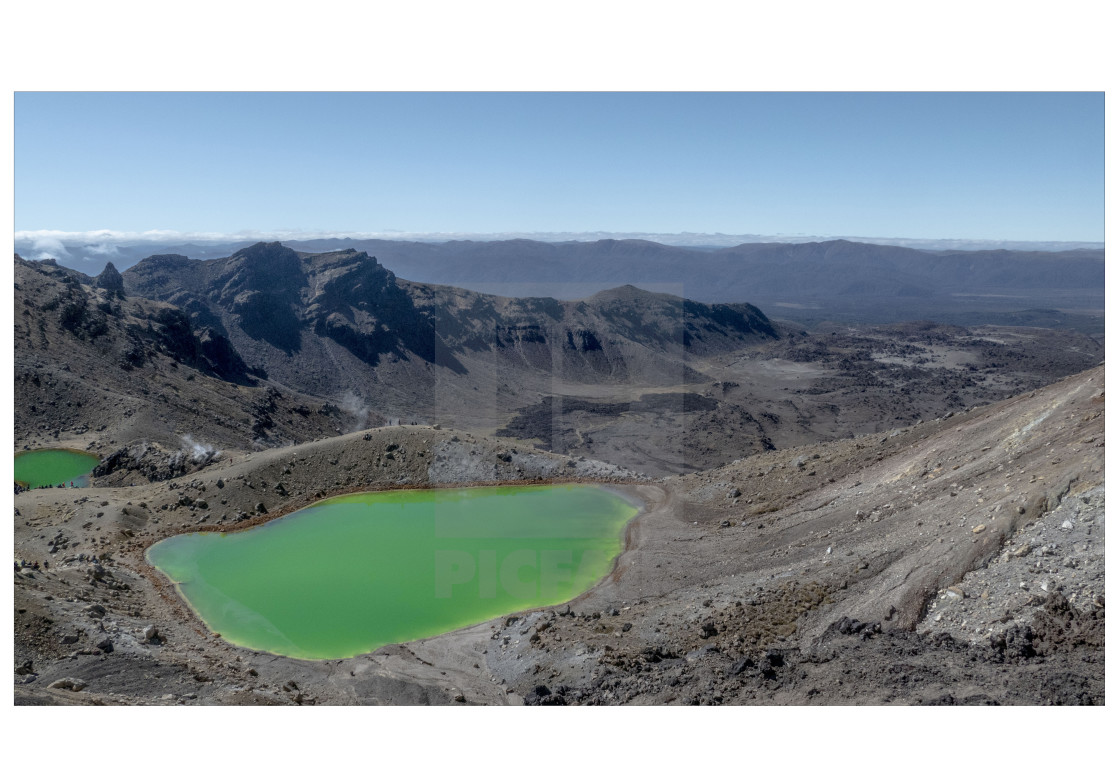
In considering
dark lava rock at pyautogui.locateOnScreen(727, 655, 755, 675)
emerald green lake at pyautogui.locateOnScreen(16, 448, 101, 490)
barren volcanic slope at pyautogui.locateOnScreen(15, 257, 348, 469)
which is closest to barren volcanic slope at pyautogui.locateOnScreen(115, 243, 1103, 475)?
barren volcanic slope at pyautogui.locateOnScreen(15, 257, 348, 469)

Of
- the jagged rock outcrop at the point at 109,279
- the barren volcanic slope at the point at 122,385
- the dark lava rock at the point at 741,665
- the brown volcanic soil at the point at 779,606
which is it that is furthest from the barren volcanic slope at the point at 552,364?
the dark lava rock at the point at 741,665

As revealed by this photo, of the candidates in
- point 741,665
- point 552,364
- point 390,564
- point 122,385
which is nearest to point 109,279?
point 122,385

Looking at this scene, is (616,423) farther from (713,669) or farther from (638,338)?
(713,669)

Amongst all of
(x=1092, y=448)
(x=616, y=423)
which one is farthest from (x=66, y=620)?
(x=616, y=423)

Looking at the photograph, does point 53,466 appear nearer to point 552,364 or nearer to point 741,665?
point 741,665

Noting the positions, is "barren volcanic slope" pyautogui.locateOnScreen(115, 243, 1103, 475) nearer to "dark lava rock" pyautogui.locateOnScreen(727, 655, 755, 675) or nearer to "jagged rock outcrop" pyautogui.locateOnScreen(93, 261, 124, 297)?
"jagged rock outcrop" pyautogui.locateOnScreen(93, 261, 124, 297)

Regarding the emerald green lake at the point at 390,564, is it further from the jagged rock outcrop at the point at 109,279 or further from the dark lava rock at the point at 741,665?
the jagged rock outcrop at the point at 109,279
